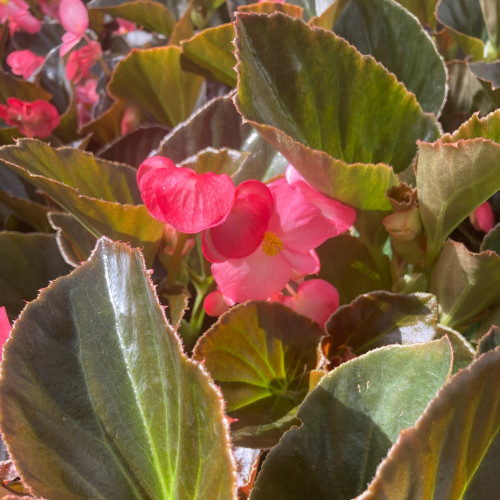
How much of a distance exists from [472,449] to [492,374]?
4 centimetres

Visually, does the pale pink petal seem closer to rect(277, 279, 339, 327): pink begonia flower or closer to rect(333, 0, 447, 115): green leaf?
rect(277, 279, 339, 327): pink begonia flower

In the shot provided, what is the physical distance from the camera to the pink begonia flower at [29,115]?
0.74 meters

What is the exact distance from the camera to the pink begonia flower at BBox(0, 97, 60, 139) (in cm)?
74

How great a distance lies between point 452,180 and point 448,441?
8.6 inches

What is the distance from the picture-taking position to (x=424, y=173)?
427mm

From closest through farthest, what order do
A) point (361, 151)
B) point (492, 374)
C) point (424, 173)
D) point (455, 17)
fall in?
point (492, 374) → point (424, 173) → point (361, 151) → point (455, 17)

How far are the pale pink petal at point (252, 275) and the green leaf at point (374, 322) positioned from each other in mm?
51

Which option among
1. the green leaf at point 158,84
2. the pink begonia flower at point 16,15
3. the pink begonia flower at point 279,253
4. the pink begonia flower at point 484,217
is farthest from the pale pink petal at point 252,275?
the pink begonia flower at point 16,15

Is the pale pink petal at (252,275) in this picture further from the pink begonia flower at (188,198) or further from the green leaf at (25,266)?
the green leaf at (25,266)

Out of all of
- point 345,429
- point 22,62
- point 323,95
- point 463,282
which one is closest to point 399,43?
point 323,95

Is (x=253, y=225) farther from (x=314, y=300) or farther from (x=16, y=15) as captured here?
(x=16, y=15)

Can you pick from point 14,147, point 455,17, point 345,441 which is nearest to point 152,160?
point 14,147

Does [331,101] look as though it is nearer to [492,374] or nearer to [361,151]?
[361,151]

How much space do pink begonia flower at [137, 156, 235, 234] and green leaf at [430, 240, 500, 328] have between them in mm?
177
